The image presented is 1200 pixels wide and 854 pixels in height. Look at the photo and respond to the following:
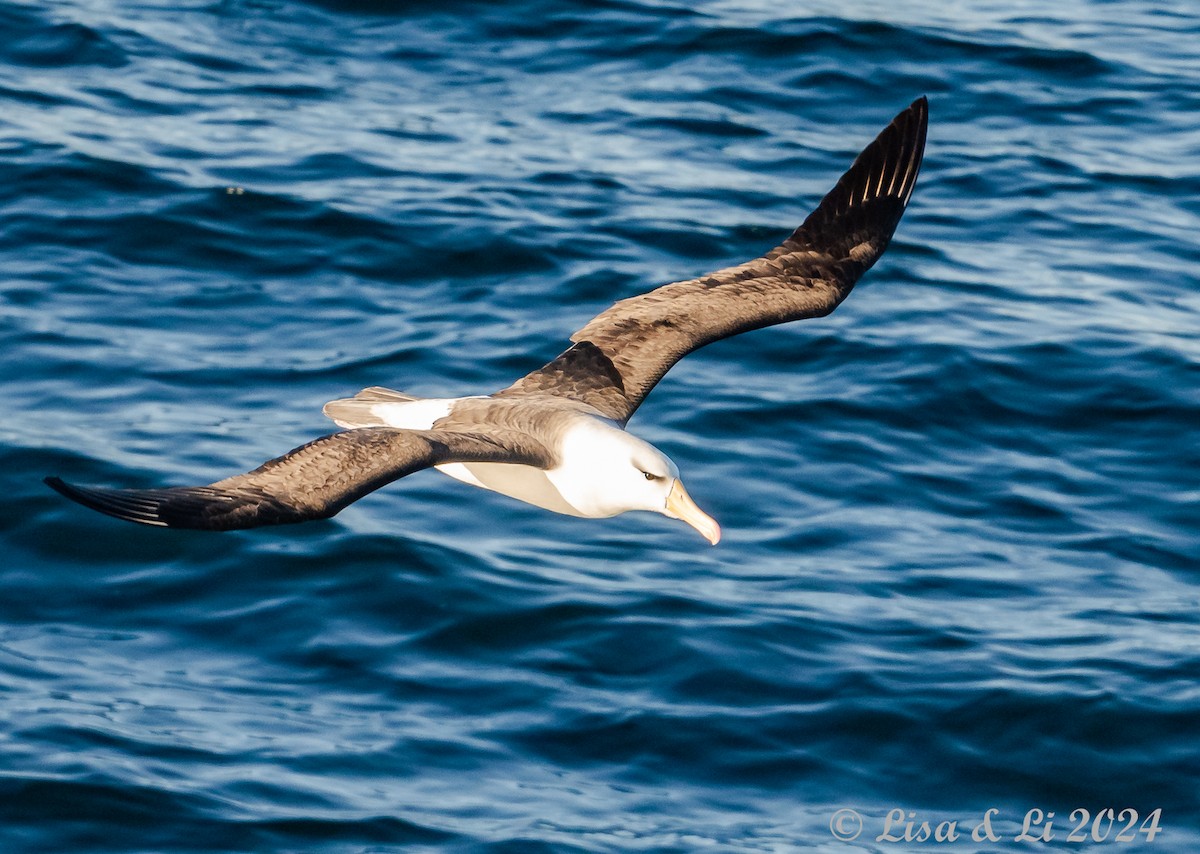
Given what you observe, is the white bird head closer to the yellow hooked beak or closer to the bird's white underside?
the yellow hooked beak

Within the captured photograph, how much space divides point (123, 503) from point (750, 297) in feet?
13.8

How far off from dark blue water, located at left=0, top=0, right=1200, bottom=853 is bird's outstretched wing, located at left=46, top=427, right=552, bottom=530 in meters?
1.94

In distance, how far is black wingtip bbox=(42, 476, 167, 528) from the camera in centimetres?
678

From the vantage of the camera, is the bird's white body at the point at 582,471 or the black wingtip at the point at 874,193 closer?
the bird's white body at the point at 582,471

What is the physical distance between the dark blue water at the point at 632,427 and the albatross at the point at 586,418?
1.19 meters

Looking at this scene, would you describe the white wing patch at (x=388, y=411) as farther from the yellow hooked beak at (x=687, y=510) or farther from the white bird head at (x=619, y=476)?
the yellow hooked beak at (x=687, y=510)

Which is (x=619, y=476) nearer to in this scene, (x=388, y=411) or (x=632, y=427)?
(x=388, y=411)

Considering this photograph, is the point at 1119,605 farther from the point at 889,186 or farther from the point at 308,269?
the point at 308,269

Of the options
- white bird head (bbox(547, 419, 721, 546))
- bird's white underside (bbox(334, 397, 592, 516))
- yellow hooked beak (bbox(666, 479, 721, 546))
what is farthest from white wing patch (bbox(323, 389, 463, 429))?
yellow hooked beak (bbox(666, 479, 721, 546))

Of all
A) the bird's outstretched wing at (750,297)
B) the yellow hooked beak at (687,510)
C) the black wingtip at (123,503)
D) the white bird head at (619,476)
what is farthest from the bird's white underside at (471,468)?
the black wingtip at (123,503)

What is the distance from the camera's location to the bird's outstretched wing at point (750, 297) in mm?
9883

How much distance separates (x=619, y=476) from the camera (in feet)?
29.1

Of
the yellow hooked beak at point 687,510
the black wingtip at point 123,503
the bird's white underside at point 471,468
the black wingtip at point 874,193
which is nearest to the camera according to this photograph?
the black wingtip at point 123,503

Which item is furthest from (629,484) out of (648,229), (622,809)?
(648,229)
